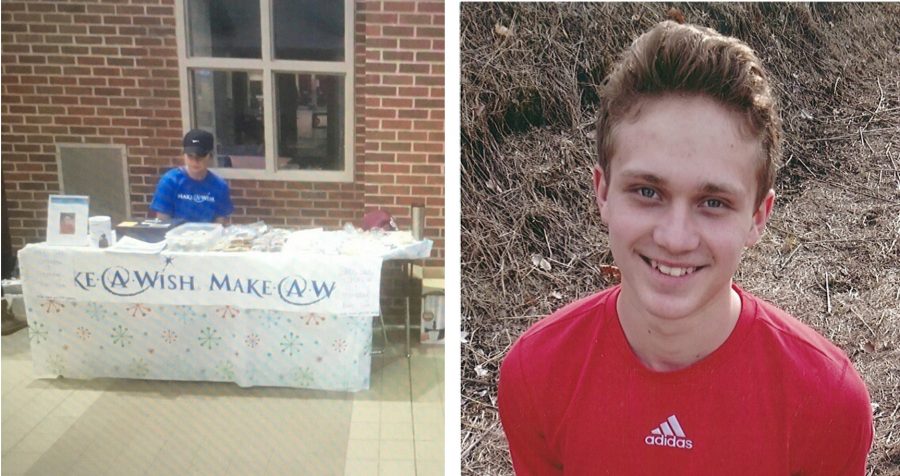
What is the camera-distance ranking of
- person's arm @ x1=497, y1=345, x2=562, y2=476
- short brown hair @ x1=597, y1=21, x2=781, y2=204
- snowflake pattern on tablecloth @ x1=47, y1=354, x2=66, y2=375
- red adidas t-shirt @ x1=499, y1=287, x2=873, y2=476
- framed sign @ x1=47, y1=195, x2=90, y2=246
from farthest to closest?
1. snowflake pattern on tablecloth @ x1=47, y1=354, x2=66, y2=375
2. framed sign @ x1=47, y1=195, x2=90, y2=246
3. person's arm @ x1=497, y1=345, x2=562, y2=476
4. red adidas t-shirt @ x1=499, y1=287, x2=873, y2=476
5. short brown hair @ x1=597, y1=21, x2=781, y2=204

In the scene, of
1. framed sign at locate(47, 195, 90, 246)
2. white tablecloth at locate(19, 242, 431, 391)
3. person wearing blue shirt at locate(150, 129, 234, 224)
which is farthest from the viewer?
white tablecloth at locate(19, 242, 431, 391)

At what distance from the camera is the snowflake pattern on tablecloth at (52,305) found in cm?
293

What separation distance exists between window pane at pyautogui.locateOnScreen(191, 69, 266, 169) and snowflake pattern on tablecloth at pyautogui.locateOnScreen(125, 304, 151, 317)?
29.4 inches

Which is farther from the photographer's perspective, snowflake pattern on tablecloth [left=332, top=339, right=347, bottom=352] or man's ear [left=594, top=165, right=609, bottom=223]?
snowflake pattern on tablecloth [left=332, top=339, right=347, bottom=352]

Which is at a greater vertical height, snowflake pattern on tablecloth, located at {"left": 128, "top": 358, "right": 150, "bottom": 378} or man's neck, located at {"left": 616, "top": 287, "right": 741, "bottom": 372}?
man's neck, located at {"left": 616, "top": 287, "right": 741, "bottom": 372}

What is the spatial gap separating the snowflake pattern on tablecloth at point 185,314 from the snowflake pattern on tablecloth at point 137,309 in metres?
0.11

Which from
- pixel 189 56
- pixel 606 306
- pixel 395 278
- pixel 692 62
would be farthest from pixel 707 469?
pixel 189 56

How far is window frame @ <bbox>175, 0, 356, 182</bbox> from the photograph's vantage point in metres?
2.48

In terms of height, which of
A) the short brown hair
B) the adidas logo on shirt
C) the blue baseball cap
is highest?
the short brown hair

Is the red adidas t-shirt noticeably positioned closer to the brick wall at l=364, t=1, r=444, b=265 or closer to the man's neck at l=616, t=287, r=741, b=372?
the man's neck at l=616, t=287, r=741, b=372

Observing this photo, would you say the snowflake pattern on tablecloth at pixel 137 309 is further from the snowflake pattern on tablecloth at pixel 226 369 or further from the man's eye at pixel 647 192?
the man's eye at pixel 647 192

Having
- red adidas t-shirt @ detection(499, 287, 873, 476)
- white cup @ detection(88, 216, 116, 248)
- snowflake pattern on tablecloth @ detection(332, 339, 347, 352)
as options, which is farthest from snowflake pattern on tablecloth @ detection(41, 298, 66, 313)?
red adidas t-shirt @ detection(499, 287, 873, 476)

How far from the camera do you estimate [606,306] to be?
6.89 ft

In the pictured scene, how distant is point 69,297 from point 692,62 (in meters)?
2.60
